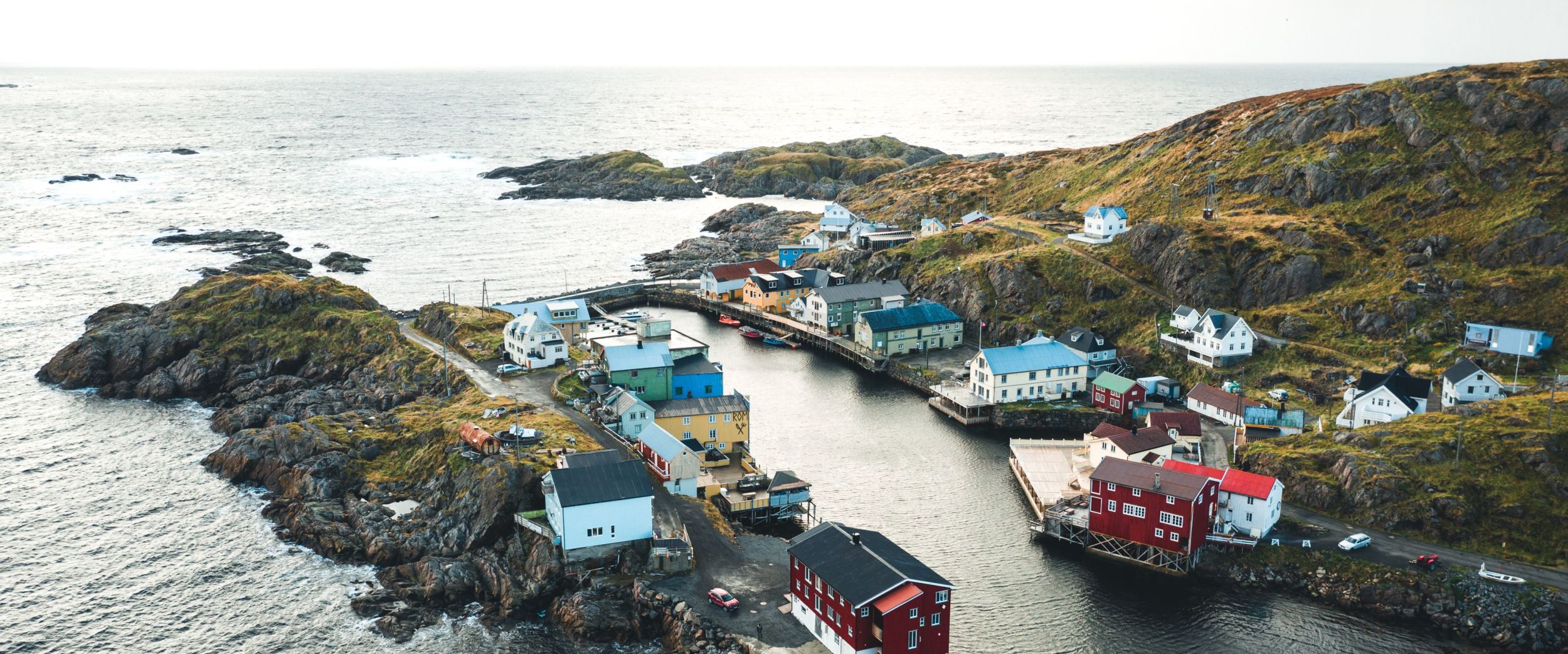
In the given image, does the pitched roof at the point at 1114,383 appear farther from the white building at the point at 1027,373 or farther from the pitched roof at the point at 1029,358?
the pitched roof at the point at 1029,358

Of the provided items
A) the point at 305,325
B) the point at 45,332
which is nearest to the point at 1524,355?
the point at 305,325

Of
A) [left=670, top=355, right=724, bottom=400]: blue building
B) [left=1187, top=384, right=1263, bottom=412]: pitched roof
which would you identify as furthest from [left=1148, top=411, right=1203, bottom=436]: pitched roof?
[left=670, top=355, right=724, bottom=400]: blue building

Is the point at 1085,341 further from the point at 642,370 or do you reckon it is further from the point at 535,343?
the point at 535,343

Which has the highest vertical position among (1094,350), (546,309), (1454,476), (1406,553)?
(546,309)

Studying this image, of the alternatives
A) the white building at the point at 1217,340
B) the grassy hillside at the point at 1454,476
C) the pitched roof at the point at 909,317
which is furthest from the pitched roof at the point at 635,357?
the white building at the point at 1217,340

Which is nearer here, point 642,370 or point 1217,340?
point 642,370

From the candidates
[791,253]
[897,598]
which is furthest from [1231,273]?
[897,598]

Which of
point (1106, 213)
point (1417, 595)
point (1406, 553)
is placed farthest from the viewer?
point (1106, 213)
